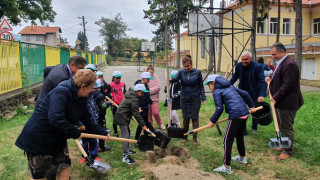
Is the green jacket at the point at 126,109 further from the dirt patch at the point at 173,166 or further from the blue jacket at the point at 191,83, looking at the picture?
the blue jacket at the point at 191,83

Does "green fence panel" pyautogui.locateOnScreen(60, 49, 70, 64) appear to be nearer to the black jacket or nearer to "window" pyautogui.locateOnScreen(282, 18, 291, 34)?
the black jacket

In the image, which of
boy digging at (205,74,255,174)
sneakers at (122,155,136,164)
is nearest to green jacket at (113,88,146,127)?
sneakers at (122,155,136,164)

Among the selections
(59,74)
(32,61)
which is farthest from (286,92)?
(32,61)

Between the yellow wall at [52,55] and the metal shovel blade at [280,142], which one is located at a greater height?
the yellow wall at [52,55]

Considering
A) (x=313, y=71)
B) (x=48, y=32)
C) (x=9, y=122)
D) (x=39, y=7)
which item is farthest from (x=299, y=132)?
(x=48, y=32)

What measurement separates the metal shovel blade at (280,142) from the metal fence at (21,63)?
7.05 metres

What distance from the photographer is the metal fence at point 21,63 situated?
730cm

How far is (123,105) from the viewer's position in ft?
14.6

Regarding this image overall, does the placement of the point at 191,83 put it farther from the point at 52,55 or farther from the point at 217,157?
the point at 52,55

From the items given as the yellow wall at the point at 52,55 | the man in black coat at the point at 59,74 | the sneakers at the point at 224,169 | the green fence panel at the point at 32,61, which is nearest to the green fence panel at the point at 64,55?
the yellow wall at the point at 52,55

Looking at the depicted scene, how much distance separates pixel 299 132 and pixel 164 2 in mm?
4155

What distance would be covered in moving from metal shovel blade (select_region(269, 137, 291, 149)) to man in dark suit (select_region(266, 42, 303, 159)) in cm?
28

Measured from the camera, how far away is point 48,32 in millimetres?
61938

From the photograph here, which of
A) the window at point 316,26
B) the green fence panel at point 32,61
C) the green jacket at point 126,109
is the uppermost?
the window at point 316,26
